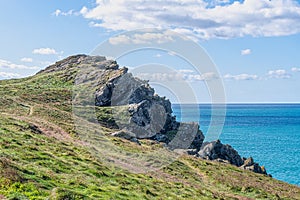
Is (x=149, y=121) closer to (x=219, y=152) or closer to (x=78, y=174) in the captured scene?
(x=219, y=152)

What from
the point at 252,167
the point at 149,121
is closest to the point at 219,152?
the point at 252,167

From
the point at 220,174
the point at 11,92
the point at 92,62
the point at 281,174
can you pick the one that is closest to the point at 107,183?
the point at 220,174

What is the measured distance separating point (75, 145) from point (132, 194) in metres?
17.2

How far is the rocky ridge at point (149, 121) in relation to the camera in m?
70.9

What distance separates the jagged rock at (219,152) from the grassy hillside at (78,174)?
389 inches

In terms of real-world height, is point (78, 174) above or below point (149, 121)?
below

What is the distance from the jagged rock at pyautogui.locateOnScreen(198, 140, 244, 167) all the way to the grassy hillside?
9869 millimetres

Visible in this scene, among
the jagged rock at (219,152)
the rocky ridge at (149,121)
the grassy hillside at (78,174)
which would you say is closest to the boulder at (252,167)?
the rocky ridge at (149,121)

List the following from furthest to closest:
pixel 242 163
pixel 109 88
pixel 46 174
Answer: pixel 109 88
pixel 242 163
pixel 46 174

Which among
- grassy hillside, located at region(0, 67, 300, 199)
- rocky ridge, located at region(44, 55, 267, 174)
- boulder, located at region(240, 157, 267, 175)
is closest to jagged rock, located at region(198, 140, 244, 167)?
rocky ridge, located at region(44, 55, 267, 174)

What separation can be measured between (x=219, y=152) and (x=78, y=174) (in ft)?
158

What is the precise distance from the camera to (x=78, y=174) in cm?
2875

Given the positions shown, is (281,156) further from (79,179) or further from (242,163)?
(79,179)

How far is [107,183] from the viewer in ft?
95.8
